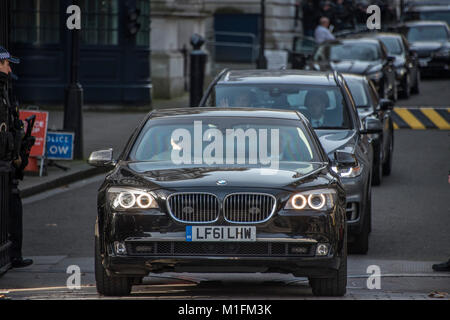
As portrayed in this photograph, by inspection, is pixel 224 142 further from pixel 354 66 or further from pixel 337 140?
pixel 354 66

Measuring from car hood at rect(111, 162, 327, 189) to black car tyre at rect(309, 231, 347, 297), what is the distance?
67 centimetres

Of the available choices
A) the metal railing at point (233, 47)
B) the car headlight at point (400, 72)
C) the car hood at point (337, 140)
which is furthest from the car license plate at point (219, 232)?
the metal railing at point (233, 47)

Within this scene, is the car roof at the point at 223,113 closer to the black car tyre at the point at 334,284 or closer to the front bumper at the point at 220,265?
the black car tyre at the point at 334,284

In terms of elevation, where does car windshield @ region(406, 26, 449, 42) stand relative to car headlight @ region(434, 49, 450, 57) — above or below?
above

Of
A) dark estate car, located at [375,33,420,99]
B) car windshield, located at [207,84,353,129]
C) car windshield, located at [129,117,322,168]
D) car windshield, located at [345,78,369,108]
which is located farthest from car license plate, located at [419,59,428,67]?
car windshield, located at [129,117,322,168]

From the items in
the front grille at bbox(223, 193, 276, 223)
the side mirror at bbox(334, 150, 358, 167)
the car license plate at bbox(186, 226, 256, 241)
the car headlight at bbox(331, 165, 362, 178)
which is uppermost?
the side mirror at bbox(334, 150, 358, 167)

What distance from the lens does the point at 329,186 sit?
856 cm

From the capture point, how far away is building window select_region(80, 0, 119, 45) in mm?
26359

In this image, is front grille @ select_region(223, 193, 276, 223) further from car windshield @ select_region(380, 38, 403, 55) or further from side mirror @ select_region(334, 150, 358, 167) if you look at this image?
→ car windshield @ select_region(380, 38, 403, 55)

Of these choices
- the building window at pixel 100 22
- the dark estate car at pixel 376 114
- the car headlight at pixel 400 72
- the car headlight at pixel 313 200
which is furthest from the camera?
the car headlight at pixel 400 72

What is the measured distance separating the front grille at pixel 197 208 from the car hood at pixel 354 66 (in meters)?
17.4

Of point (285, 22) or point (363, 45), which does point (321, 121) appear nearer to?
point (363, 45)

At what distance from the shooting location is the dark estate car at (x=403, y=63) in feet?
98.4

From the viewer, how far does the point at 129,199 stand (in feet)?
27.6
